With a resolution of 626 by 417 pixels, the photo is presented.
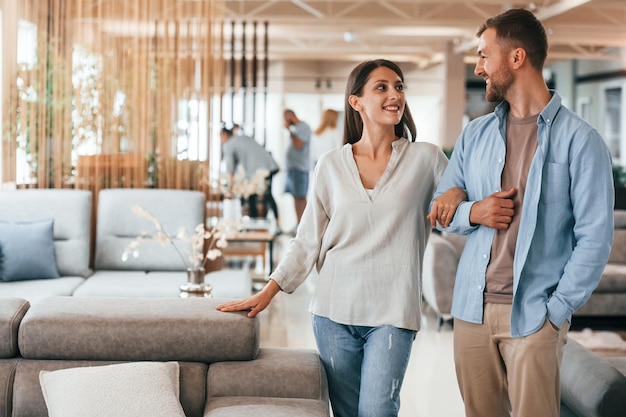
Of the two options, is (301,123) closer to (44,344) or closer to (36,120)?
(36,120)

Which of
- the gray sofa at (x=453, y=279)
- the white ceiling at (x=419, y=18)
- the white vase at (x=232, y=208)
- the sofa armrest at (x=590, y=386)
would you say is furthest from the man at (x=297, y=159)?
the sofa armrest at (x=590, y=386)

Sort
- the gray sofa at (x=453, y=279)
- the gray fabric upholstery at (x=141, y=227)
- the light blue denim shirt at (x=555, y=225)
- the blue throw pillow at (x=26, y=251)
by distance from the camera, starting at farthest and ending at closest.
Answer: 1. the gray sofa at (x=453, y=279)
2. the gray fabric upholstery at (x=141, y=227)
3. the blue throw pillow at (x=26, y=251)
4. the light blue denim shirt at (x=555, y=225)

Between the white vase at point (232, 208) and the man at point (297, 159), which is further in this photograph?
the man at point (297, 159)

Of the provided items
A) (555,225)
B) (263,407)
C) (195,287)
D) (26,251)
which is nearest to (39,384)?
(263,407)

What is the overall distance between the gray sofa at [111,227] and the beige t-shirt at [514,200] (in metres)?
3.16

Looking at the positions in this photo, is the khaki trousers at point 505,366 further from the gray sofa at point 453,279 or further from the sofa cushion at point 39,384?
the gray sofa at point 453,279

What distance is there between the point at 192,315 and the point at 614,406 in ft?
4.23

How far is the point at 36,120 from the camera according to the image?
5.85 m

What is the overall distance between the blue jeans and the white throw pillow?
0.44 meters

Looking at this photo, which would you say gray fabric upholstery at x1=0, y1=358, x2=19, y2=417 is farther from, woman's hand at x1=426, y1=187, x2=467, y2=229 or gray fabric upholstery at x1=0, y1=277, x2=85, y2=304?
gray fabric upholstery at x1=0, y1=277, x2=85, y2=304

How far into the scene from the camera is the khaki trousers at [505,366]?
209 cm

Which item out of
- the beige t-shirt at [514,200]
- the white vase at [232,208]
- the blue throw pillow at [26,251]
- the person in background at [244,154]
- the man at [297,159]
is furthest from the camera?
the man at [297,159]

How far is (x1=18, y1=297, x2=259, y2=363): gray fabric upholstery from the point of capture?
7.62 ft

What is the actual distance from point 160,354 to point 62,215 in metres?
3.37
